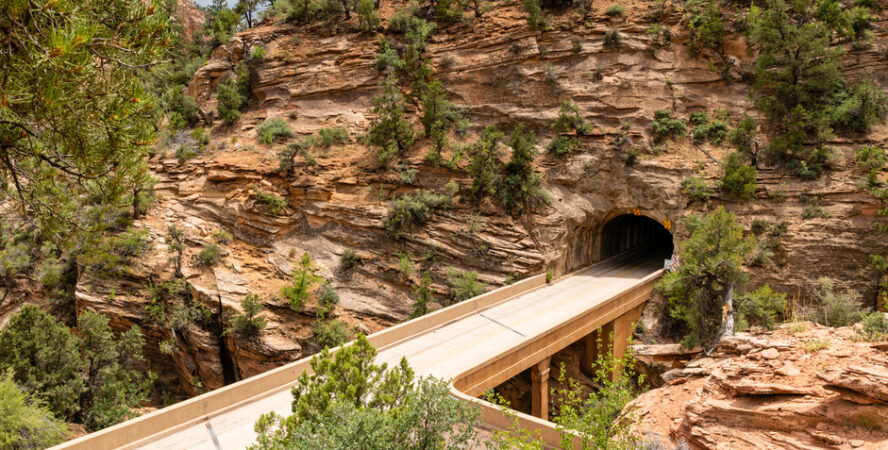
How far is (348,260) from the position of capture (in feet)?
81.4

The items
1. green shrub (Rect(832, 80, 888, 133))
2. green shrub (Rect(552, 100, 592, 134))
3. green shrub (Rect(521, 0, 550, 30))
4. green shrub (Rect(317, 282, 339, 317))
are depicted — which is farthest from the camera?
green shrub (Rect(521, 0, 550, 30))

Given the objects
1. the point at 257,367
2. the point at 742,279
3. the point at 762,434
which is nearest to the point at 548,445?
the point at 762,434

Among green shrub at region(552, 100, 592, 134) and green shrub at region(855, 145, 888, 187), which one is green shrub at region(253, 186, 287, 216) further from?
green shrub at region(855, 145, 888, 187)

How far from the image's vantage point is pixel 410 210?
2609 centimetres

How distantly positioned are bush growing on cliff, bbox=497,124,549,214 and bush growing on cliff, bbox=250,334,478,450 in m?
18.8

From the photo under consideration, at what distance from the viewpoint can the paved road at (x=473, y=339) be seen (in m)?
12.7

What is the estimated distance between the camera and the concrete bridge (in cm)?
1245

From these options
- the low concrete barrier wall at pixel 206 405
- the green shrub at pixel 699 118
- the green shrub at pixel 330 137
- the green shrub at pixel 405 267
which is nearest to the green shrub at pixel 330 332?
the low concrete barrier wall at pixel 206 405

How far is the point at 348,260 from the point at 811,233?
23.0 m

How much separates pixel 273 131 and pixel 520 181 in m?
15.8

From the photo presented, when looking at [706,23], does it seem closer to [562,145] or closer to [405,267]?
[562,145]

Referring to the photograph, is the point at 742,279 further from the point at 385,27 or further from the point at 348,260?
the point at 385,27

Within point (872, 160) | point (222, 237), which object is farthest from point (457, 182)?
point (872, 160)

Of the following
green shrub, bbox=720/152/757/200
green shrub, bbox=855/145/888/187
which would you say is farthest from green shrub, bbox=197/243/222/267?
green shrub, bbox=855/145/888/187
